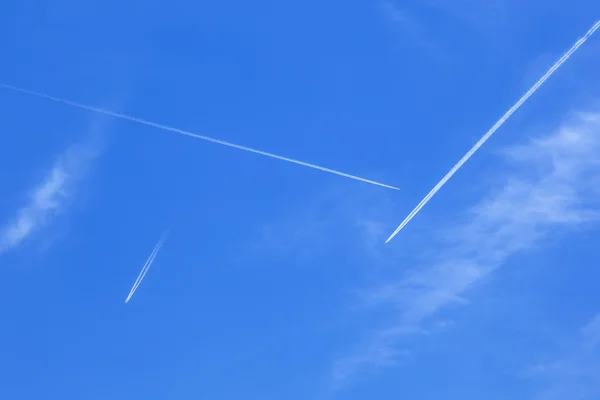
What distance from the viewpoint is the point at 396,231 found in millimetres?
32094

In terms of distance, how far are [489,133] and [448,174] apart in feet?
15.9

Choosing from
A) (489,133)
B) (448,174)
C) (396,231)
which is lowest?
(396,231)

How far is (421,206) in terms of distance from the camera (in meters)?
31.9

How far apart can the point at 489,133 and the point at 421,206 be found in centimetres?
838

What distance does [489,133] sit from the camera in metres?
30.9

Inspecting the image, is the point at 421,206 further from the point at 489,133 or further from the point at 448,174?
the point at 489,133

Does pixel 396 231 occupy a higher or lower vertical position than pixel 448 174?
lower

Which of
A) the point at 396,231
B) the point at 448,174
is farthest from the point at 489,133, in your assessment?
the point at 396,231

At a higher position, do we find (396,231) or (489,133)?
(489,133)

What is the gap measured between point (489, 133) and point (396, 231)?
37.7ft

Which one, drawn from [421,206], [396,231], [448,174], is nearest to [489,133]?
[448,174]

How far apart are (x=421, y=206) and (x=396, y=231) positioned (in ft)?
10.2

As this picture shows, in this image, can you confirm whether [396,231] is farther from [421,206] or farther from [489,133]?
[489,133]

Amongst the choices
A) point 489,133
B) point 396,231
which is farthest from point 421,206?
point 489,133
